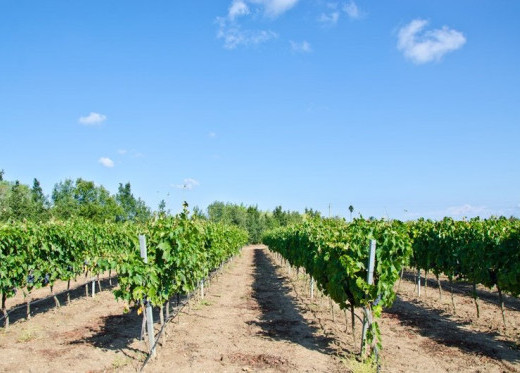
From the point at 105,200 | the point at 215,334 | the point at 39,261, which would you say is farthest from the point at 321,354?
the point at 105,200

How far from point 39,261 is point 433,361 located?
11664 mm

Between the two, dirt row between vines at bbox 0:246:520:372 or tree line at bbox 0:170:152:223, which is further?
tree line at bbox 0:170:152:223

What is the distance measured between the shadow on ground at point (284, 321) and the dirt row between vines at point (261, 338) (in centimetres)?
3

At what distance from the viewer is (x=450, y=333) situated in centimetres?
991

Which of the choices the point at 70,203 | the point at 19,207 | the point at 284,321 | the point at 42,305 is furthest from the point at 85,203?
the point at 284,321

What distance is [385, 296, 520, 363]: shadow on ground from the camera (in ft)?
27.7

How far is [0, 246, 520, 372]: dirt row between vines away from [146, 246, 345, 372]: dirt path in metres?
0.02

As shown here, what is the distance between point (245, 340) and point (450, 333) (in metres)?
5.37

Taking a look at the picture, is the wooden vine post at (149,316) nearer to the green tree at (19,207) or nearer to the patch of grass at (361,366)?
the patch of grass at (361,366)

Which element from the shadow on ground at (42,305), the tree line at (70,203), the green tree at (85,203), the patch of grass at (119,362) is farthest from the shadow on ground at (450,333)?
the green tree at (85,203)

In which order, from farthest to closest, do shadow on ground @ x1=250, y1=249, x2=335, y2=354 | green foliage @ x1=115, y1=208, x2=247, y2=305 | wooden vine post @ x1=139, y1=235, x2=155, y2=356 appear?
shadow on ground @ x1=250, y1=249, x2=335, y2=354
wooden vine post @ x1=139, y1=235, x2=155, y2=356
green foliage @ x1=115, y1=208, x2=247, y2=305

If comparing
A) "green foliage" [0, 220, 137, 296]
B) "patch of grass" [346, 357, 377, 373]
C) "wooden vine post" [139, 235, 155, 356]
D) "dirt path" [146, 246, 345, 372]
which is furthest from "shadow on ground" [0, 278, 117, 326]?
"patch of grass" [346, 357, 377, 373]

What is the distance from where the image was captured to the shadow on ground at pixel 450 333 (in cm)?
844

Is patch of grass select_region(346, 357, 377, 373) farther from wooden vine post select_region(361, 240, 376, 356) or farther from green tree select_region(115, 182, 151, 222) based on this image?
green tree select_region(115, 182, 151, 222)
